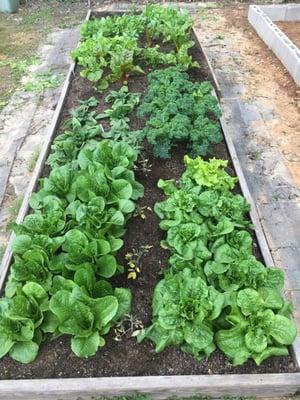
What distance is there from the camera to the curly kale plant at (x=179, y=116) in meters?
3.71

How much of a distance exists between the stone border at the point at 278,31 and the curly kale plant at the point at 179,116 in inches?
83.1

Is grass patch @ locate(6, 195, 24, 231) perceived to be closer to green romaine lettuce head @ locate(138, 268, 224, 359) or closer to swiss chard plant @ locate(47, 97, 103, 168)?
swiss chard plant @ locate(47, 97, 103, 168)

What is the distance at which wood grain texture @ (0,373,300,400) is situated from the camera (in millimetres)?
2375

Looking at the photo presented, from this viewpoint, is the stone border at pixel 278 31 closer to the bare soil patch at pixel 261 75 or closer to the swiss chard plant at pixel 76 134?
the bare soil patch at pixel 261 75

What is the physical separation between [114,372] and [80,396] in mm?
224

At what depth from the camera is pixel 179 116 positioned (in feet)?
12.4

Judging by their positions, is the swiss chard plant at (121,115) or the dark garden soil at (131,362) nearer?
the dark garden soil at (131,362)

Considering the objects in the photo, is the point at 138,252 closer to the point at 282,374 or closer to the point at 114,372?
the point at 114,372

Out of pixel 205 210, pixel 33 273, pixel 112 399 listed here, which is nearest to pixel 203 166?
pixel 205 210

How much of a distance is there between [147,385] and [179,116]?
227 cm

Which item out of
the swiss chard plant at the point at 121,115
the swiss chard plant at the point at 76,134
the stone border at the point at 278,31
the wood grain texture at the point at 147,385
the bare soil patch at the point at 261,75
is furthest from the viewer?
the stone border at the point at 278,31

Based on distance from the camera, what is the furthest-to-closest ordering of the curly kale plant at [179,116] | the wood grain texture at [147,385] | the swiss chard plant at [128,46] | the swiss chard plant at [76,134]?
the swiss chard plant at [128,46] < the swiss chard plant at [76,134] < the curly kale plant at [179,116] < the wood grain texture at [147,385]

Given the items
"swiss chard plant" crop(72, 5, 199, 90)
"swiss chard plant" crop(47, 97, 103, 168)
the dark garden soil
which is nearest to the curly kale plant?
"swiss chard plant" crop(47, 97, 103, 168)

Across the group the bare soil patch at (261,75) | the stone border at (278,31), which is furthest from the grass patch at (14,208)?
the stone border at (278,31)
